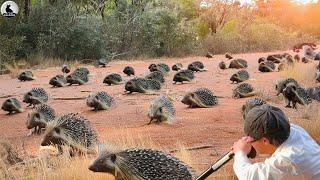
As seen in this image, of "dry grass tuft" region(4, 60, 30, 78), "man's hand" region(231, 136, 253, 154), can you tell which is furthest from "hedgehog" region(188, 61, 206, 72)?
"man's hand" region(231, 136, 253, 154)

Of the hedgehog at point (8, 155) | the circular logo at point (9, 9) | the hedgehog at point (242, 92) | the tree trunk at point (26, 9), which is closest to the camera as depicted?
the hedgehog at point (8, 155)

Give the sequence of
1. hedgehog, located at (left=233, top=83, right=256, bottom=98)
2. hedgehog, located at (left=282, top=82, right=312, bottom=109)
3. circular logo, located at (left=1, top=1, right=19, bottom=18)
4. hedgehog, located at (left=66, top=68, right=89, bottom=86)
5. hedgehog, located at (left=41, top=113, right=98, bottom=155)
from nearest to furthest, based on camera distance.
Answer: hedgehog, located at (left=41, top=113, right=98, bottom=155), hedgehog, located at (left=282, top=82, right=312, bottom=109), hedgehog, located at (left=233, top=83, right=256, bottom=98), hedgehog, located at (left=66, top=68, right=89, bottom=86), circular logo, located at (left=1, top=1, right=19, bottom=18)

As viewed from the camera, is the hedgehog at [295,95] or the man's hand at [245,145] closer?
the man's hand at [245,145]

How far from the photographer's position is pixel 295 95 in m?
10.7

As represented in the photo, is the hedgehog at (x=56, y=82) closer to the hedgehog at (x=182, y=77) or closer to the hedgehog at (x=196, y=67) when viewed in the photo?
the hedgehog at (x=182, y=77)

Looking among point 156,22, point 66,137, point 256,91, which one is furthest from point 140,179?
point 156,22

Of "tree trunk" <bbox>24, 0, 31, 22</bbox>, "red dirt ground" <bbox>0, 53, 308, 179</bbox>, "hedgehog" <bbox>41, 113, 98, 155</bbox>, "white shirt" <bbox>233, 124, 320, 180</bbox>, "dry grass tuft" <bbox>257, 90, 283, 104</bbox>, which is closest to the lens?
"white shirt" <bbox>233, 124, 320, 180</bbox>

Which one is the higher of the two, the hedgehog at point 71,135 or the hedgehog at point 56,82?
the hedgehog at point 71,135

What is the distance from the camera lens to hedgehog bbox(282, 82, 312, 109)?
1066 centimetres

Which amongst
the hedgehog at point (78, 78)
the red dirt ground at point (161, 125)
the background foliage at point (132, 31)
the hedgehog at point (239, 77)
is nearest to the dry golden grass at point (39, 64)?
the background foliage at point (132, 31)

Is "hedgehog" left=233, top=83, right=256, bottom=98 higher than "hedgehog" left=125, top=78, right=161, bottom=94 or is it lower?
higher

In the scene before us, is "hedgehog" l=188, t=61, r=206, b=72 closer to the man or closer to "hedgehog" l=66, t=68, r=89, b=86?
"hedgehog" l=66, t=68, r=89, b=86

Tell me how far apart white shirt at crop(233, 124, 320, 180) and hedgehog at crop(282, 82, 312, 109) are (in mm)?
7109

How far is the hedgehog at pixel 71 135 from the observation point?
728cm
